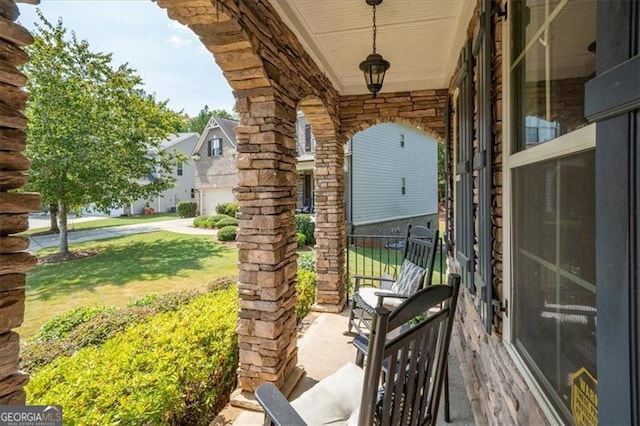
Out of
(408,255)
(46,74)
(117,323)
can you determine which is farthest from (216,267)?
(46,74)

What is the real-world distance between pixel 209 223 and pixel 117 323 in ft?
36.9

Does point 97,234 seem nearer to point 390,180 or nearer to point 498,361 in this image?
point 390,180

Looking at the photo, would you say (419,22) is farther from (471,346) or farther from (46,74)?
(46,74)

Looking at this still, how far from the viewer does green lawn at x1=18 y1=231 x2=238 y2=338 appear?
19.5ft

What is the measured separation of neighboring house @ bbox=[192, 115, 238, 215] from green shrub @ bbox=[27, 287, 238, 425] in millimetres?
14733

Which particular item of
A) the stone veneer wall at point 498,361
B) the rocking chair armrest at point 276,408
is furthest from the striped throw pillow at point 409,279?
the rocking chair armrest at point 276,408

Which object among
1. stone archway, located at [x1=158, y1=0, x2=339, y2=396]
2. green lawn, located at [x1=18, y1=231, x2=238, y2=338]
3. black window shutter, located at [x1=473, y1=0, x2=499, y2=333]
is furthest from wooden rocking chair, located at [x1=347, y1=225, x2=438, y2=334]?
green lawn, located at [x1=18, y1=231, x2=238, y2=338]

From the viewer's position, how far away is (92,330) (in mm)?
3643

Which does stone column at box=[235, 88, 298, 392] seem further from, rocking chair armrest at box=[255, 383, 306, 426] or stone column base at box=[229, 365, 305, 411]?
rocking chair armrest at box=[255, 383, 306, 426]

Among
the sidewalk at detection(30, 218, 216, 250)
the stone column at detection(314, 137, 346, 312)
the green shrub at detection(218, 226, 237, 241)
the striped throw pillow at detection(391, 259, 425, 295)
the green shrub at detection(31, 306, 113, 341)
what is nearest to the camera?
the striped throw pillow at detection(391, 259, 425, 295)

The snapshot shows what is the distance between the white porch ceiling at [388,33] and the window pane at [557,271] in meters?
1.91

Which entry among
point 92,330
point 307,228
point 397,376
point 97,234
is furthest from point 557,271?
point 97,234

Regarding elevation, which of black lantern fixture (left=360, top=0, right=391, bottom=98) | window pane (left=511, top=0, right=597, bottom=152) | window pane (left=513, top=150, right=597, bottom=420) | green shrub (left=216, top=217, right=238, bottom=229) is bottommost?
green shrub (left=216, top=217, right=238, bottom=229)

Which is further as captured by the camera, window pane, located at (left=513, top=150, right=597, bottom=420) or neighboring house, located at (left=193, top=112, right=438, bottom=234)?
neighboring house, located at (left=193, top=112, right=438, bottom=234)
